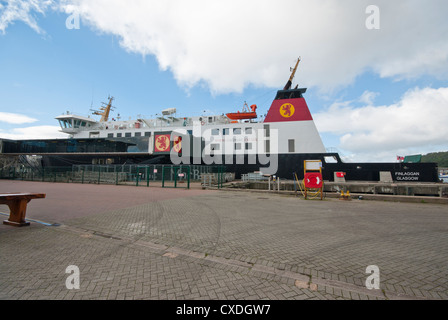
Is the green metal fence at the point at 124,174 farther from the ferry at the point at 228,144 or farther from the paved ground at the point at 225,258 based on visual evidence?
the paved ground at the point at 225,258

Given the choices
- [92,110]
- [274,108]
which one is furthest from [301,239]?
[92,110]

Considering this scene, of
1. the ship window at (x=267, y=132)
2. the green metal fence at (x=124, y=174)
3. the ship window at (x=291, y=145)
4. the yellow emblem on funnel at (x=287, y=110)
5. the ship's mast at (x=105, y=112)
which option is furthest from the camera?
the ship's mast at (x=105, y=112)

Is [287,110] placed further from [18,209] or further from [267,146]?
[18,209]

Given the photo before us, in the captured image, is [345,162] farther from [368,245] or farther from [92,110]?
[92,110]

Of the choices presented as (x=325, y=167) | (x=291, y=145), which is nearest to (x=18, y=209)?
(x=325, y=167)

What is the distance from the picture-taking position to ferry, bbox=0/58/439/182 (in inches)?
713

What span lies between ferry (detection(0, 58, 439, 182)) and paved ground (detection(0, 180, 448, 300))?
30.7ft

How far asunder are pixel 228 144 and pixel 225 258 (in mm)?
20803

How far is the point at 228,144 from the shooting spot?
24.0 m

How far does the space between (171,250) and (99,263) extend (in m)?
1.20

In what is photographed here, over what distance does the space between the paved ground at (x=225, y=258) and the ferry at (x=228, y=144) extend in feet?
30.7

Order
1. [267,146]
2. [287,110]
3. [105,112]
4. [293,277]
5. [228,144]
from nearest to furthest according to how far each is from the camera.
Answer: [293,277] < [287,110] < [267,146] < [228,144] < [105,112]

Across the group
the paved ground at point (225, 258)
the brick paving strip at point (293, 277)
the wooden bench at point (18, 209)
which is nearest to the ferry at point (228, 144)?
the paved ground at point (225, 258)

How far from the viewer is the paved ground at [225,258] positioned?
254 centimetres
